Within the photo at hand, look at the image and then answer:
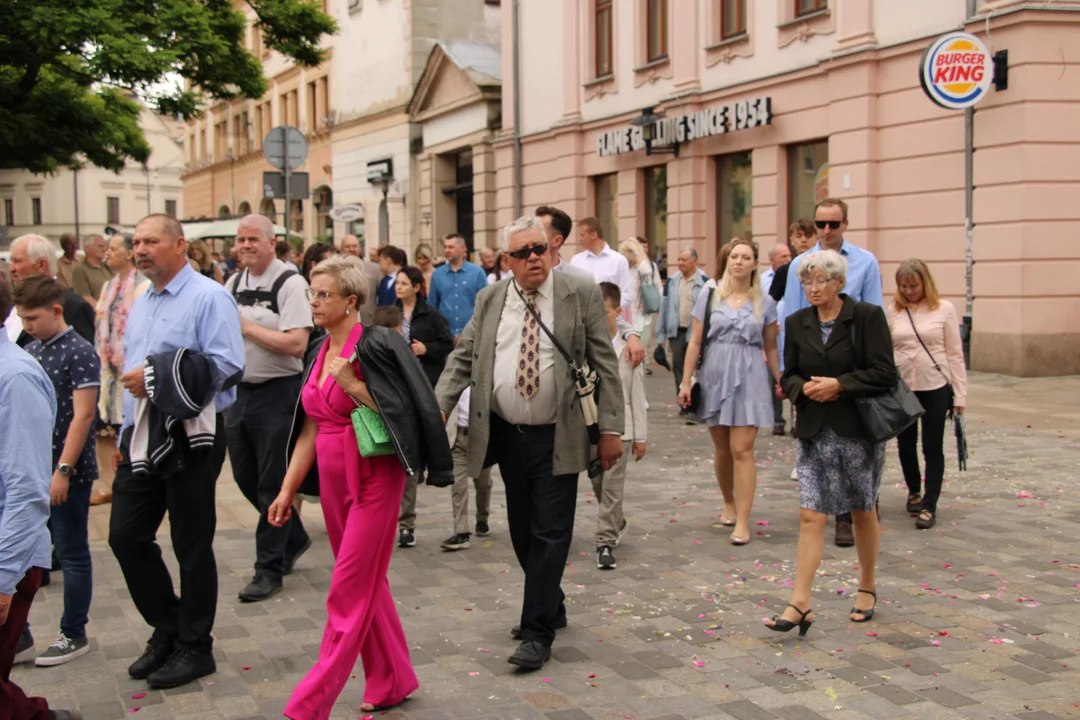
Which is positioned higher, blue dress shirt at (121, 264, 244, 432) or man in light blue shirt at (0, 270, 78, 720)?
blue dress shirt at (121, 264, 244, 432)

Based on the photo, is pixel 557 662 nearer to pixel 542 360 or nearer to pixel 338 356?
pixel 542 360

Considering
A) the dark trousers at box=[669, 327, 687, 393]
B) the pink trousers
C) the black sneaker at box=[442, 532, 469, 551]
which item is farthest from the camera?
the dark trousers at box=[669, 327, 687, 393]

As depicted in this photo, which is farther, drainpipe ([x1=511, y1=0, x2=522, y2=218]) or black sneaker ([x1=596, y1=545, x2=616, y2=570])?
drainpipe ([x1=511, y1=0, x2=522, y2=218])

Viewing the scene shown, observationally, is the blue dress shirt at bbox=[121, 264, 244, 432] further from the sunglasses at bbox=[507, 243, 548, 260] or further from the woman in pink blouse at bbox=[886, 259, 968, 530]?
the woman in pink blouse at bbox=[886, 259, 968, 530]

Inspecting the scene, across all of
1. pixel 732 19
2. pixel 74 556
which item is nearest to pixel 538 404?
pixel 74 556

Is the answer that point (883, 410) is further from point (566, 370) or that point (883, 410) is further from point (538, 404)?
point (538, 404)

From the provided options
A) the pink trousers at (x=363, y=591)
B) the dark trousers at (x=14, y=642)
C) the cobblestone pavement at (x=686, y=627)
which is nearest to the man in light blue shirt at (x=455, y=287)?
the cobblestone pavement at (x=686, y=627)

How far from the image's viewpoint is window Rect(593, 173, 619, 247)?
25.7 meters

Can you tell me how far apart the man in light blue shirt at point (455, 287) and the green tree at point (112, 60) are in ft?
40.8

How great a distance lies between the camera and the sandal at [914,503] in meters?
8.12

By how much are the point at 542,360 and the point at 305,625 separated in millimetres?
1809

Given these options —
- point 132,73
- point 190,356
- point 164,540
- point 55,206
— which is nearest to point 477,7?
point 132,73

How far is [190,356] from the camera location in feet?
16.5

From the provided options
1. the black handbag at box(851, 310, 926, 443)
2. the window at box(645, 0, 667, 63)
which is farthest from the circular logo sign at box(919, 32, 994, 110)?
the black handbag at box(851, 310, 926, 443)
